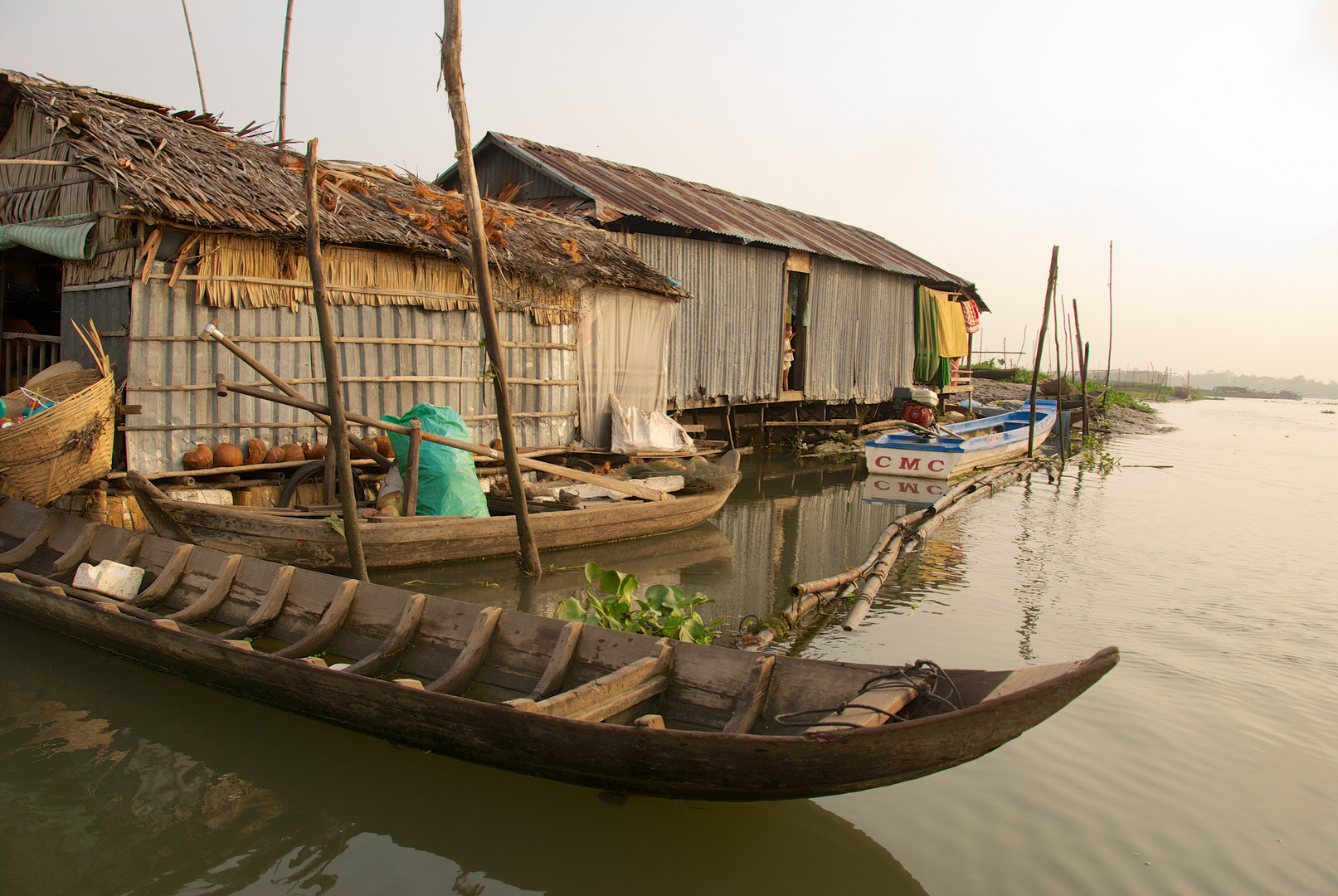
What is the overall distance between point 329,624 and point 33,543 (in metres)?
3.13

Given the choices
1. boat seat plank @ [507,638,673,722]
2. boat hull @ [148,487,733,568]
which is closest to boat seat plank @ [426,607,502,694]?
boat seat plank @ [507,638,673,722]

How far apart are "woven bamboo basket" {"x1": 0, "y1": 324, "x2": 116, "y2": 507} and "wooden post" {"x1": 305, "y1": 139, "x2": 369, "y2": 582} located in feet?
5.96

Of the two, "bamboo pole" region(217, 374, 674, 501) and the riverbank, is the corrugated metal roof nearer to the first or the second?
"bamboo pole" region(217, 374, 674, 501)

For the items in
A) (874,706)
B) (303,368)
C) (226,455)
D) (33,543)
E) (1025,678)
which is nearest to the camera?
(1025,678)

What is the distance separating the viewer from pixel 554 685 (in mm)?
3791

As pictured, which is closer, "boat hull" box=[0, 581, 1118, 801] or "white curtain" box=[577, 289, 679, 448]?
"boat hull" box=[0, 581, 1118, 801]

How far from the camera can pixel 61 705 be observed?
14.3 ft

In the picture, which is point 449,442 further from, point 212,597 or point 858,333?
point 858,333

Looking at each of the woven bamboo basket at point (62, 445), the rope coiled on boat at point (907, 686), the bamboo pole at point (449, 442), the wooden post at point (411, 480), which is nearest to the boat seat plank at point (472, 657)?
the rope coiled on boat at point (907, 686)

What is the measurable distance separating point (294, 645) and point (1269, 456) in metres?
22.5

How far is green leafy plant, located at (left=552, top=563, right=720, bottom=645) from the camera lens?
5008 mm

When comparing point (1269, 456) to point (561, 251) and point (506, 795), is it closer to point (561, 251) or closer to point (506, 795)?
point (561, 251)

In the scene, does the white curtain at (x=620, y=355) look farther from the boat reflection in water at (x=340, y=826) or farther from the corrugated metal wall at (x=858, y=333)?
the boat reflection in water at (x=340, y=826)

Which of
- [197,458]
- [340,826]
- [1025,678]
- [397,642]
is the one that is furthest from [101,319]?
[1025,678]
